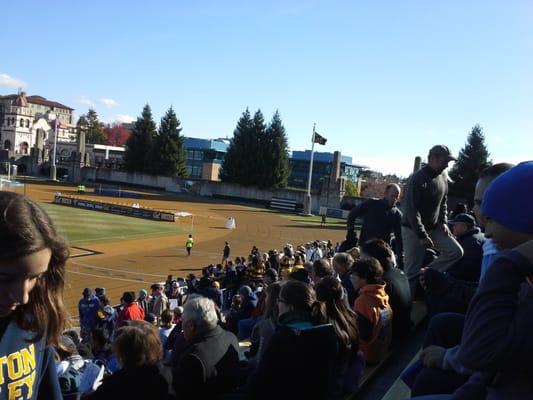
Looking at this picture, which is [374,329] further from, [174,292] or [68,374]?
[174,292]

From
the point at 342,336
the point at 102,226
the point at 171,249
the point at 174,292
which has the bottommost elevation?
the point at 171,249

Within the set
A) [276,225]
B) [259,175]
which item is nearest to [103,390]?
[276,225]

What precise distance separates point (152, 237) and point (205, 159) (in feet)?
223

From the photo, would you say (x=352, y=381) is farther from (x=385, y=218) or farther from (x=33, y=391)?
(x=385, y=218)

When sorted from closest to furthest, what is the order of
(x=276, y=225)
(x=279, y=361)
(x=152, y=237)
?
(x=279, y=361) < (x=152, y=237) < (x=276, y=225)

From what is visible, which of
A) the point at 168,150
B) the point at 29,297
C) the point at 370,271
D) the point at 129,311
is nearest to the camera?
the point at 29,297

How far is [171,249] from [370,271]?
1142 inches

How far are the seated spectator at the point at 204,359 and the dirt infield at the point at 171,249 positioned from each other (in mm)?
11676

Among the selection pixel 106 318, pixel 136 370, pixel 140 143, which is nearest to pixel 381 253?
pixel 136 370

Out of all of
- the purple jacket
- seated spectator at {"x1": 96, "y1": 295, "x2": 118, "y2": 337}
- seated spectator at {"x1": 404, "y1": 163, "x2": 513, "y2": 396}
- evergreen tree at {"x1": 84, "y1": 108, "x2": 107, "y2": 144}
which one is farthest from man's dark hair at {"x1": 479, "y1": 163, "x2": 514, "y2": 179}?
evergreen tree at {"x1": 84, "y1": 108, "x2": 107, "y2": 144}

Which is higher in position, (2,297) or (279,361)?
(2,297)

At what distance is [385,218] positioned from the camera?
7.70 meters

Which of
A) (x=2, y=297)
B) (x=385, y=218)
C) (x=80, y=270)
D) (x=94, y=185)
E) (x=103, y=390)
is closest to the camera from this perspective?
(x=2, y=297)

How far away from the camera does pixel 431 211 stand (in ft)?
22.0
